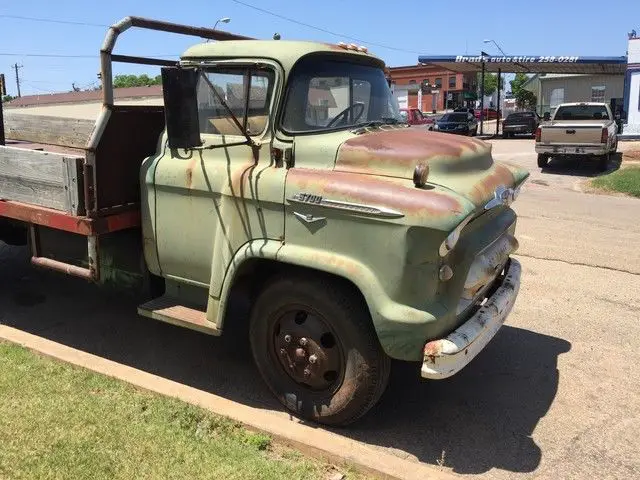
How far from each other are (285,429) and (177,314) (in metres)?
1.11

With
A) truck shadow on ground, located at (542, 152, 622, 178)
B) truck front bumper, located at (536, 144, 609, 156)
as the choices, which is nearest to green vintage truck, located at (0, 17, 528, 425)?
truck front bumper, located at (536, 144, 609, 156)

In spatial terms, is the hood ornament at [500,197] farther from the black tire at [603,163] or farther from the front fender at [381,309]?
the black tire at [603,163]

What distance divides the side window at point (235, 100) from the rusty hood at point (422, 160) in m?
0.60

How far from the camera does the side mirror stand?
3.49 meters

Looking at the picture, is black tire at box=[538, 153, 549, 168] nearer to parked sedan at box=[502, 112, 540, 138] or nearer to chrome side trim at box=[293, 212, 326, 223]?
parked sedan at box=[502, 112, 540, 138]

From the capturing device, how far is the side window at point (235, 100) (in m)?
3.84

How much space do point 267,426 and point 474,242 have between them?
1.61 meters

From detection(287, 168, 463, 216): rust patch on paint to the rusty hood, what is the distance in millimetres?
117

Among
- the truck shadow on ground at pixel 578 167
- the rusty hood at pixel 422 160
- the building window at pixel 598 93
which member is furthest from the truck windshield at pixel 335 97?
the building window at pixel 598 93

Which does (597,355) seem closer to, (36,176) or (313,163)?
(313,163)

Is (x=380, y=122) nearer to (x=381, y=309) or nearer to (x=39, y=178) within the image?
(x=381, y=309)

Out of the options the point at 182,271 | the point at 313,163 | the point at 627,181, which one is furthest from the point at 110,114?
the point at 627,181

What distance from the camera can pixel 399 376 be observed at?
4500 millimetres

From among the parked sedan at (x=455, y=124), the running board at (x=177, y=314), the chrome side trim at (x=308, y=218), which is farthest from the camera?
the parked sedan at (x=455, y=124)
